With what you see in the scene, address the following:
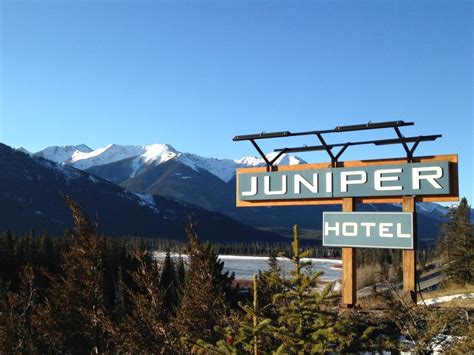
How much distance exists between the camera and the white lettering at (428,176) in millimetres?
11422

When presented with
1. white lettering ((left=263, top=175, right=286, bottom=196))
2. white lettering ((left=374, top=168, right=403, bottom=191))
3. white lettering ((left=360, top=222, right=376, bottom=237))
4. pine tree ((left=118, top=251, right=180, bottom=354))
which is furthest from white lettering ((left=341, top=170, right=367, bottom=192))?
pine tree ((left=118, top=251, right=180, bottom=354))

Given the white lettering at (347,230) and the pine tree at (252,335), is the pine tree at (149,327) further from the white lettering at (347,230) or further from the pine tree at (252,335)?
the white lettering at (347,230)

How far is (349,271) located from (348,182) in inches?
92.1

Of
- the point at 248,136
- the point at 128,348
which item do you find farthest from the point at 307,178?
the point at 128,348

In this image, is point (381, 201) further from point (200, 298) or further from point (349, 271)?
point (200, 298)

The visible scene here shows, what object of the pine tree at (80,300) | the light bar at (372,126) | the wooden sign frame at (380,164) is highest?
the light bar at (372,126)

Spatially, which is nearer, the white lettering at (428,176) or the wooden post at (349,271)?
the white lettering at (428,176)

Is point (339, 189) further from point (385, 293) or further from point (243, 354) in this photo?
point (243, 354)

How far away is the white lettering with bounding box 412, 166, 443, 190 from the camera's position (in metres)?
11.4

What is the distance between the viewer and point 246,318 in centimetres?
735

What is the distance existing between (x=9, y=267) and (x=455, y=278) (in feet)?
155

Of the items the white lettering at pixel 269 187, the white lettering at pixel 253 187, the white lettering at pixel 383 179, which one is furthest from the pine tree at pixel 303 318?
the white lettering at pixel 253 187

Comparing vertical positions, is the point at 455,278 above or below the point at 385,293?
below

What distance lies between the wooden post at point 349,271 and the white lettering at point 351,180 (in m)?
0.39
